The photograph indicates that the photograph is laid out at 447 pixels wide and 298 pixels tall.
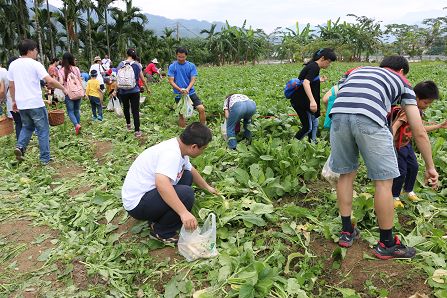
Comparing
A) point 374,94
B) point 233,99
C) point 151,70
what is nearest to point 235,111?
point 233,99

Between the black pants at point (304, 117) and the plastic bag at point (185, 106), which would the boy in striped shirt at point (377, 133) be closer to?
the black pants at point (304, 117)

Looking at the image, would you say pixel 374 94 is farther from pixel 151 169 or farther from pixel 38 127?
pixel 38 127

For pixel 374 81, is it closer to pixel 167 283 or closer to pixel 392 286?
pixel 392 286

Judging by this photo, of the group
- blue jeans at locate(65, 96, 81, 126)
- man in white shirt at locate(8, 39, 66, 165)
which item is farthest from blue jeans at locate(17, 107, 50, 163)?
blue jeans at locate(65, 96, 81, 126)

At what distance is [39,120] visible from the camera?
569 cm

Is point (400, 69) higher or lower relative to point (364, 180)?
higher

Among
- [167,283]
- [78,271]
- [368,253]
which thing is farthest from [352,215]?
[78,271]

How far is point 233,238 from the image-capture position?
3318mm

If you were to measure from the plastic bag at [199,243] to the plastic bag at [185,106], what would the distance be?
436 centimetres

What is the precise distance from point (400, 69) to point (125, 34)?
36.4 metres

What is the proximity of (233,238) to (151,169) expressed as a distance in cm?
93

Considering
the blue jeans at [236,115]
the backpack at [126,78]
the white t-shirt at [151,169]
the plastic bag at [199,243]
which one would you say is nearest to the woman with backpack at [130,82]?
the backpack at [126,78]

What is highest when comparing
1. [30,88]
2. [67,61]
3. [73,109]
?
[67,61]

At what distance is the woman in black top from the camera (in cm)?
499
